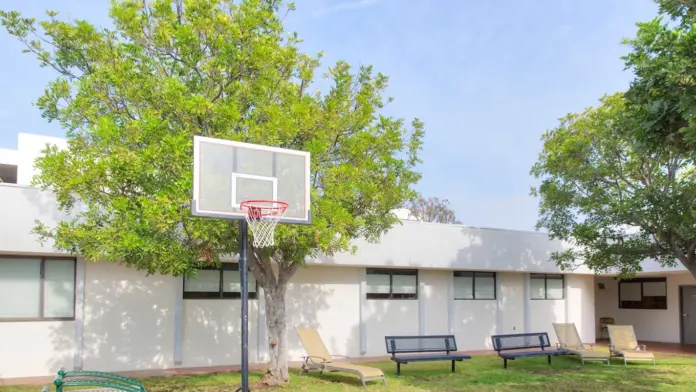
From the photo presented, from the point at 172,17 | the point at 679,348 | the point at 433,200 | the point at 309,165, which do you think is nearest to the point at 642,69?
the point at 309,165

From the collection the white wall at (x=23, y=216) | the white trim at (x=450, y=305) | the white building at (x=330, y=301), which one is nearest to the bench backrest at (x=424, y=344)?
the white building at (x=330, y=301)

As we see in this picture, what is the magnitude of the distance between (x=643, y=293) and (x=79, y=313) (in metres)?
20.5

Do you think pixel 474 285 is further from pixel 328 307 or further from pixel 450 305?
pixel 328 307

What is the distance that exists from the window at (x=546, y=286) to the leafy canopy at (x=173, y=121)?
38.4 feet

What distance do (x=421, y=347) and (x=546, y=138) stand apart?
717 centimetres

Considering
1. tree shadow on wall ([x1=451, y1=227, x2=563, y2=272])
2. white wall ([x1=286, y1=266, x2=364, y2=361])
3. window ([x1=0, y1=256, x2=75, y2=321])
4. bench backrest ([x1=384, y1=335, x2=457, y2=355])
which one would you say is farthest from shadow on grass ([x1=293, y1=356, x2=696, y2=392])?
window ([x1=0, y1=256, x2=75, y2=321])

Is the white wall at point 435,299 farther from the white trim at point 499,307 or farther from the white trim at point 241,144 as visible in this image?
the white trim at point 241,144

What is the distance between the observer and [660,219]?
1495 centimetres

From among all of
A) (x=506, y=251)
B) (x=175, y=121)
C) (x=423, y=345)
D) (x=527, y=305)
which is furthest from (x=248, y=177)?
(x=527, y=305)

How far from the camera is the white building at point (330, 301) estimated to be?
13.4 metres

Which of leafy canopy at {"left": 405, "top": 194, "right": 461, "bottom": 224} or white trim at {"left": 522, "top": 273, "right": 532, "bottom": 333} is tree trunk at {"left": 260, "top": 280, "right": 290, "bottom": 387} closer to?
white trim at {"left": 522, "top": 273, "right": 532, "bottom": 333}

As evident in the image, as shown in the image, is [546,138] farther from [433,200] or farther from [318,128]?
[433,200]

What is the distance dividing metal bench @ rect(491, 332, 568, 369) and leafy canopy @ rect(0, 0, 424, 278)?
613 centimetres

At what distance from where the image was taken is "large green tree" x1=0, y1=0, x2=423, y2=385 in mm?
9844
